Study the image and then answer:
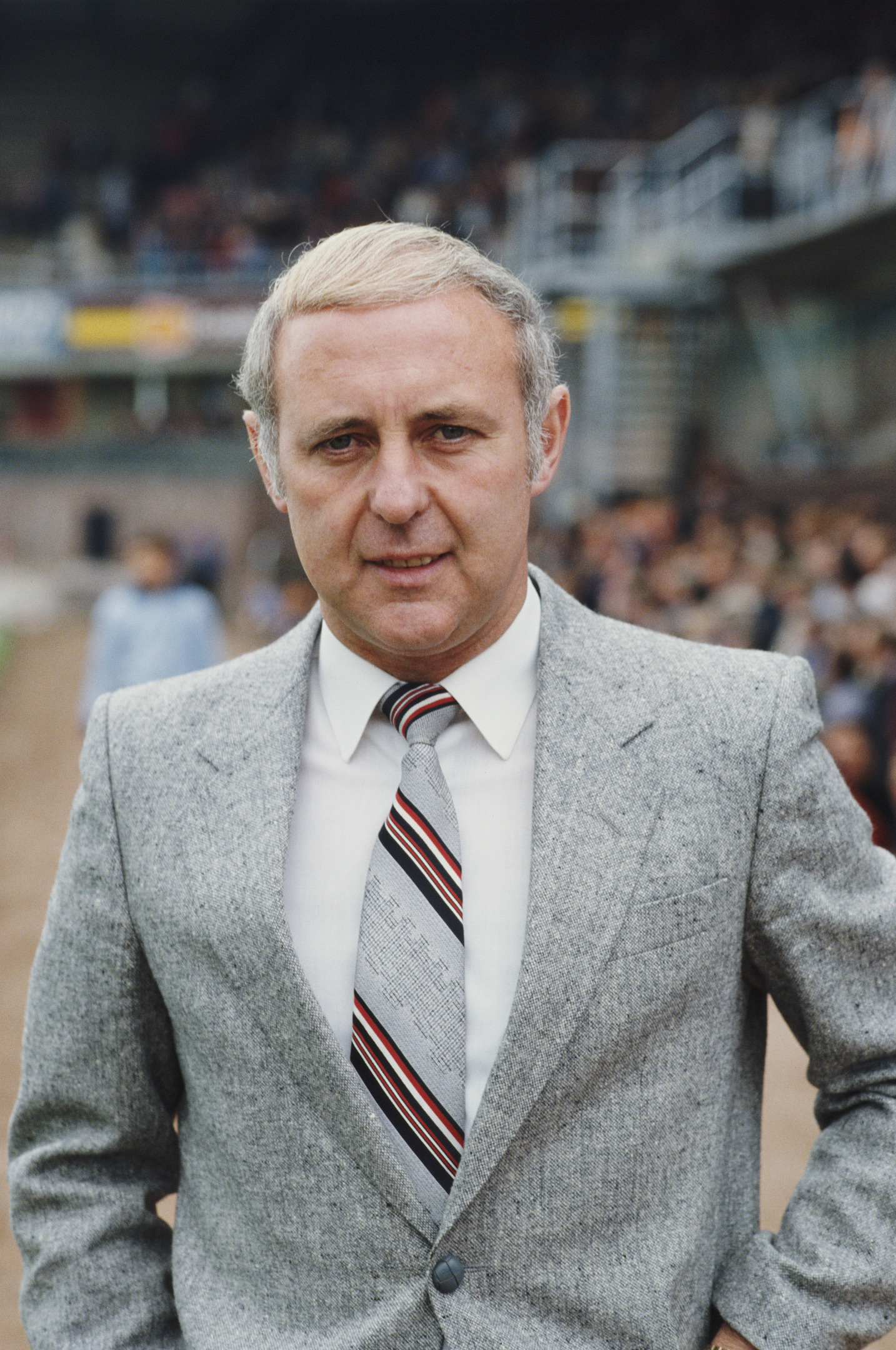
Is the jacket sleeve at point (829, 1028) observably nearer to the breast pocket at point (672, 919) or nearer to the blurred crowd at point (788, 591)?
the breast pocket at point (672, 919)

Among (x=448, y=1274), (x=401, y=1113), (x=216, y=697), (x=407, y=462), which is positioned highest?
(x=407, y=462)

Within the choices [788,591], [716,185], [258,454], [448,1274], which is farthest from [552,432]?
[716,185]

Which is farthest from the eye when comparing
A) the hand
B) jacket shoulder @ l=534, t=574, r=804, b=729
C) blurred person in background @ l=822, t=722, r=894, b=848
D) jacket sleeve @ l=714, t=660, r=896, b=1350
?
blurred person in background @ l=822, t=722, r=894, b=848

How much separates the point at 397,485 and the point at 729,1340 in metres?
1.08

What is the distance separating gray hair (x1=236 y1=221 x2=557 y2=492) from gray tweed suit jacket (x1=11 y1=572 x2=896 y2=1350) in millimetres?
325

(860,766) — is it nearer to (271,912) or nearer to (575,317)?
(271,912)

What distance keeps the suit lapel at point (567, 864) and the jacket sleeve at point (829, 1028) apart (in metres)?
0.16

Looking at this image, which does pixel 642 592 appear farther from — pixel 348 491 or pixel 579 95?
pixel 579 95

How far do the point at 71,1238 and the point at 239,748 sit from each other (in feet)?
2.04

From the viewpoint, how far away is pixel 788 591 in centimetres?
836

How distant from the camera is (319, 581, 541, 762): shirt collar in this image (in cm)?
158

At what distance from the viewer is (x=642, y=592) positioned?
32.7ft

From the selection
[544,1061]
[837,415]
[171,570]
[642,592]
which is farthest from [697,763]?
[837,415]

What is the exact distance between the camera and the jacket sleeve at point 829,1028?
145 cm
